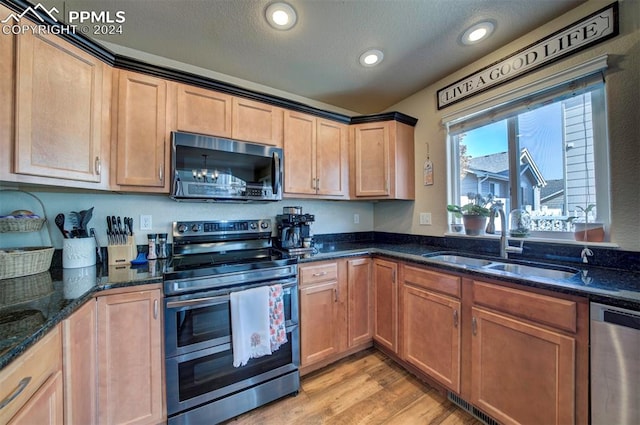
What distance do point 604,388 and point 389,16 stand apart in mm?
2177

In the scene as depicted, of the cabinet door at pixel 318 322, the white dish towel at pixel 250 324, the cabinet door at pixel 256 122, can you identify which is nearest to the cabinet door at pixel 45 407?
the white dish towel at pixel 250 324

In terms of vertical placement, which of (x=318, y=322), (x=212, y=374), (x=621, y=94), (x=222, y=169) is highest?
(x=621, y=94)

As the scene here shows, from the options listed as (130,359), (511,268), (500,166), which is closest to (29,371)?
(130,359)

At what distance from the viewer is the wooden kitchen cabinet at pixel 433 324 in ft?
5.03

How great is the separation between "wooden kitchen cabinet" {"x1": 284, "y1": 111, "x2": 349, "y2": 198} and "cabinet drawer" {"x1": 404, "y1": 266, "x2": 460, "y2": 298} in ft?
3.31

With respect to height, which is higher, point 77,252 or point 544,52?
point 544,52

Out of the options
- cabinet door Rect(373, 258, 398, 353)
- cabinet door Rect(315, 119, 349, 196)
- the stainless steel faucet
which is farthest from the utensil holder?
the stainless steel faucet

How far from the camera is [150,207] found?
1.85m

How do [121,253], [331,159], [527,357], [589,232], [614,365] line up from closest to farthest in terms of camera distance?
[614,365] < [527,357] < [589,232] < [121,253] < [331,159]

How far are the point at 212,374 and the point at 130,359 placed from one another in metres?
0.45

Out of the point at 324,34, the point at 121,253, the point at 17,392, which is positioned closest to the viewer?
the point at 17,392

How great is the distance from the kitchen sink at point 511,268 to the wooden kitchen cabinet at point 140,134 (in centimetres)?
201

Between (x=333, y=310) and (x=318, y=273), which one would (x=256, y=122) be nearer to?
(x=318, y=273)

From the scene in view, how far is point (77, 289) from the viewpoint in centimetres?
110
